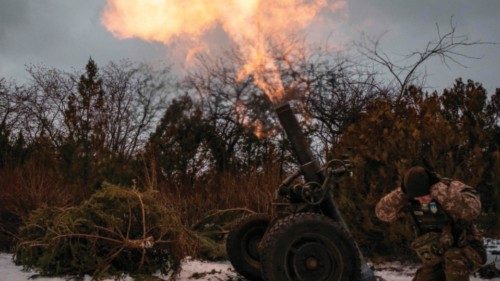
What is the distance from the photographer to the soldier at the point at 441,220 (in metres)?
4.62

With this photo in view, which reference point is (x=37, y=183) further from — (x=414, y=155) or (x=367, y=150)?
(x=414, y=155)

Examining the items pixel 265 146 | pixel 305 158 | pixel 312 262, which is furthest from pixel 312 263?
pixel 265 146

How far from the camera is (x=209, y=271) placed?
6.97 metres

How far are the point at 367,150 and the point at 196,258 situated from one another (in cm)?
305

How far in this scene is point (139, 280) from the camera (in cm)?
596

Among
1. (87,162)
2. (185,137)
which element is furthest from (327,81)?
(87,162)

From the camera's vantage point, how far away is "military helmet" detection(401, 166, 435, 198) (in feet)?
15.7

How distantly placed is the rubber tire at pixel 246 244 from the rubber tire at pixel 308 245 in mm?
1201

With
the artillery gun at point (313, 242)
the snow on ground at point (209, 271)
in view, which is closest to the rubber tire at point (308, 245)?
→ the artillery gun at point (313, 242)

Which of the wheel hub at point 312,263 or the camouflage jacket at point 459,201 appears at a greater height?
the camouflage jacket at point 459,201

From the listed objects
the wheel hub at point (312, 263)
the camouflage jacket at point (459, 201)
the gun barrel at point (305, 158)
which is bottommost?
the wheel hub at point (312, 263)

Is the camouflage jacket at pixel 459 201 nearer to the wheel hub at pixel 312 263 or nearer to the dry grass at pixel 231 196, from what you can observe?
the wheel hub at pixel 312 263

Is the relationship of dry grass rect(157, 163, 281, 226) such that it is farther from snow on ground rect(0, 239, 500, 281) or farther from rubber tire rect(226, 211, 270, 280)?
rubber tire rect(226, 211, 270, 280)

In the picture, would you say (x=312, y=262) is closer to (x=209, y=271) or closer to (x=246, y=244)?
(x=246, y=244)
